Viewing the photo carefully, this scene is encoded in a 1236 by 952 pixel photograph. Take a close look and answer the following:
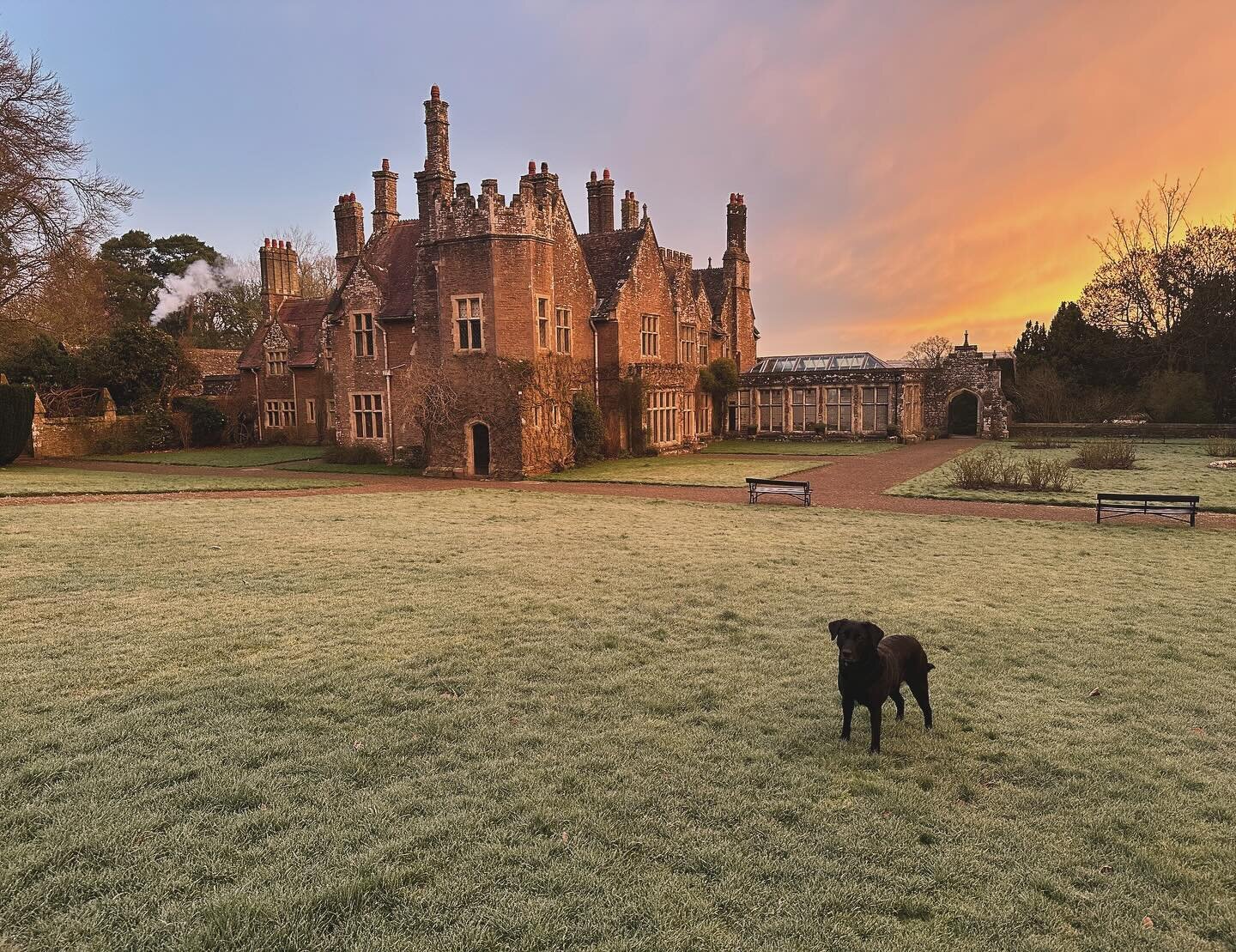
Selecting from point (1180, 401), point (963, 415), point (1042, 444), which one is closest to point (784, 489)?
point (1042, 444)

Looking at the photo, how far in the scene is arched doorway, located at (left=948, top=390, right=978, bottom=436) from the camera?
4841 centimetres

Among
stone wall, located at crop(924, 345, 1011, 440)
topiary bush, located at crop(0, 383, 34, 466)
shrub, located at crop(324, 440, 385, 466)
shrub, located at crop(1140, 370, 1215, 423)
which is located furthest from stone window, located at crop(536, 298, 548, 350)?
shrub, located at crop(1140, 370, 1215, 423)

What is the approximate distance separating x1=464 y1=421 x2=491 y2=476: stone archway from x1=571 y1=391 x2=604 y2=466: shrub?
344 centimetres

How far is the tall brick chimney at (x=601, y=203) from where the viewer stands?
117 feet

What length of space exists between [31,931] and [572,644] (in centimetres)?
463

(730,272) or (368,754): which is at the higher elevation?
(730,272)

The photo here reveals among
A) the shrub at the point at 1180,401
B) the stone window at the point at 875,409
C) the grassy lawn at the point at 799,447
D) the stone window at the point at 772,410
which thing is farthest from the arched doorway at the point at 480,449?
the shrub at the point at 1180,401

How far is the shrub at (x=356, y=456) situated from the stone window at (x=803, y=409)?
23.5 m

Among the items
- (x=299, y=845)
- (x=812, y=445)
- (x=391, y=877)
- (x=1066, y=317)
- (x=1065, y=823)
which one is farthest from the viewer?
(x=1066, y=317)

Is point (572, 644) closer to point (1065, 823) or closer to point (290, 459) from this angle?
point (1065, 823)

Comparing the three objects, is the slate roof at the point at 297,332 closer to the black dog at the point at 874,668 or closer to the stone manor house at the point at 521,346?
the stone manor house at the point at 521,346

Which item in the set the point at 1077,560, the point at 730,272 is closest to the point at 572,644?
the point at 1077,560

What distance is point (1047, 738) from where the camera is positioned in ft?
17.8

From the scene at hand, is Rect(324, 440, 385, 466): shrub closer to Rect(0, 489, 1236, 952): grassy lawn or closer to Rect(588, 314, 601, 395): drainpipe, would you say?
Rect(588, 314, 601, 395): drainpipe
